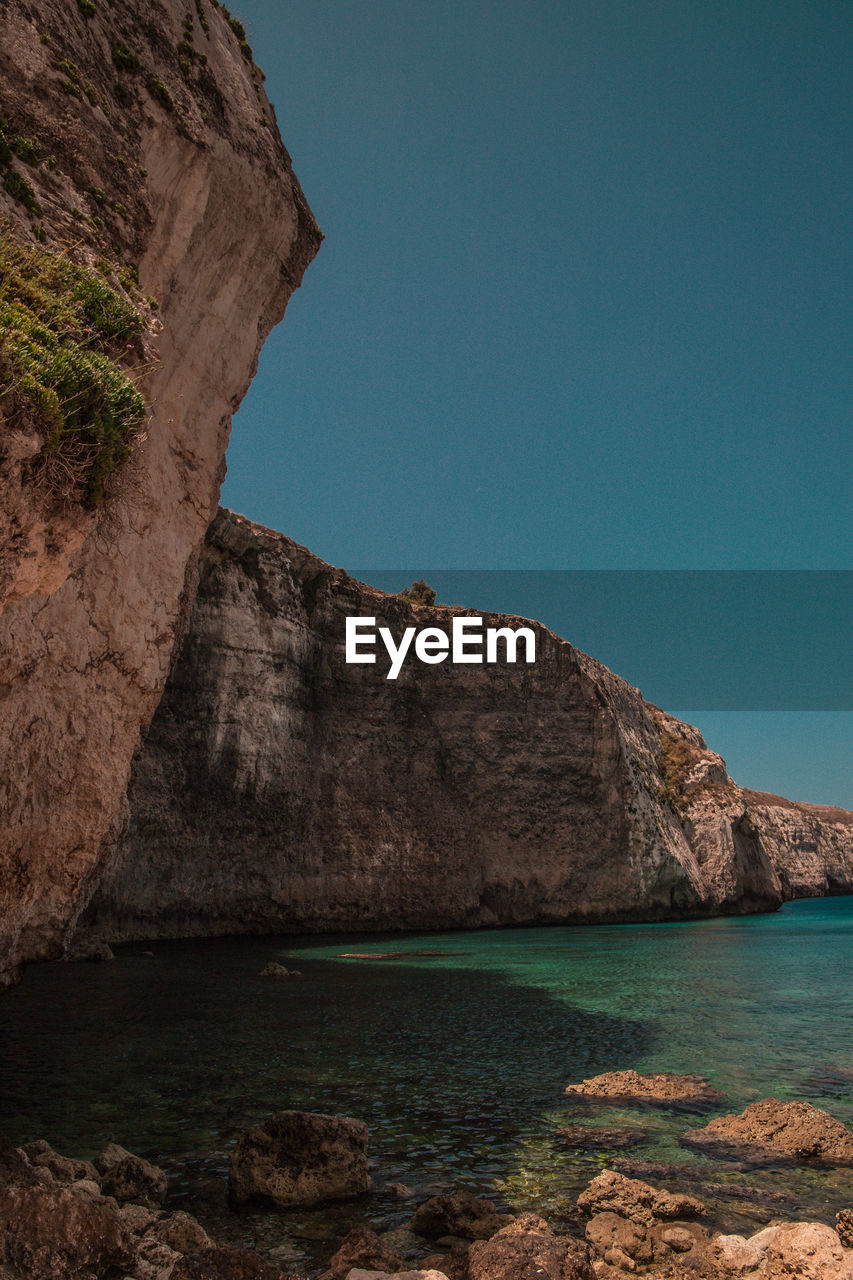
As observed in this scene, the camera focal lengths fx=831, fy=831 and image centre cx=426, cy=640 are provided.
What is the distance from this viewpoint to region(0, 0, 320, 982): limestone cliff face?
1048 centimetres

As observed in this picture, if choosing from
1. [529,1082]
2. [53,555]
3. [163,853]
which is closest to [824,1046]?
[529,1082]

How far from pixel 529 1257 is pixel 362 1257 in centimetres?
130

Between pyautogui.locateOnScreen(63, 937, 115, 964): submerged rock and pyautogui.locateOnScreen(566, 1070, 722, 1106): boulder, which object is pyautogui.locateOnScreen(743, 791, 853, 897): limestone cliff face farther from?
pyautogui.locateOnScreen(566, 1070, 722, 1106): boulder

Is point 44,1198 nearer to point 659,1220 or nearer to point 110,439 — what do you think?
point 659,1220

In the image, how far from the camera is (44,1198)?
6.34m

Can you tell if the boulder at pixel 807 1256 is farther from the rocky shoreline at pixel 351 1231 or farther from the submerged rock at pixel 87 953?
the submerged rock at pixel 87 953

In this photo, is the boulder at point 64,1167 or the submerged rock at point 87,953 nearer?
the boulder at point 64,1167

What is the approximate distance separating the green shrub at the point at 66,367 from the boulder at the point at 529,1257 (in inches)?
273

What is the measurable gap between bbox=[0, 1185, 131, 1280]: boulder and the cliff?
28.8 metres

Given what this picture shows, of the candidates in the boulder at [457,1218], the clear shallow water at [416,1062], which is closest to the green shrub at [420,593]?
the clear shallow water at [416,1062]

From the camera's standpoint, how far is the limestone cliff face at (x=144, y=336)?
10484mm

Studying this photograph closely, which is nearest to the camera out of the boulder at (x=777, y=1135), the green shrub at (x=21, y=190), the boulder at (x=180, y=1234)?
the boulder at (x=180, y=1234)

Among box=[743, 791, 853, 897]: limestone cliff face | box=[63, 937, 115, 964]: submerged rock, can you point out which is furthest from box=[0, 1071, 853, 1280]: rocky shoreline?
box=[743, 791, 853, 897]: limestone cliff face

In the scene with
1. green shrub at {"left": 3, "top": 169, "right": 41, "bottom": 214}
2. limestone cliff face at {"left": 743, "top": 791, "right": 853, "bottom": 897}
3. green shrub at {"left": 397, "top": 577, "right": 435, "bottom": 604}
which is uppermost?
green shrub at {"left": 397, "top": 577, "right": 435, "bottom": 604}
